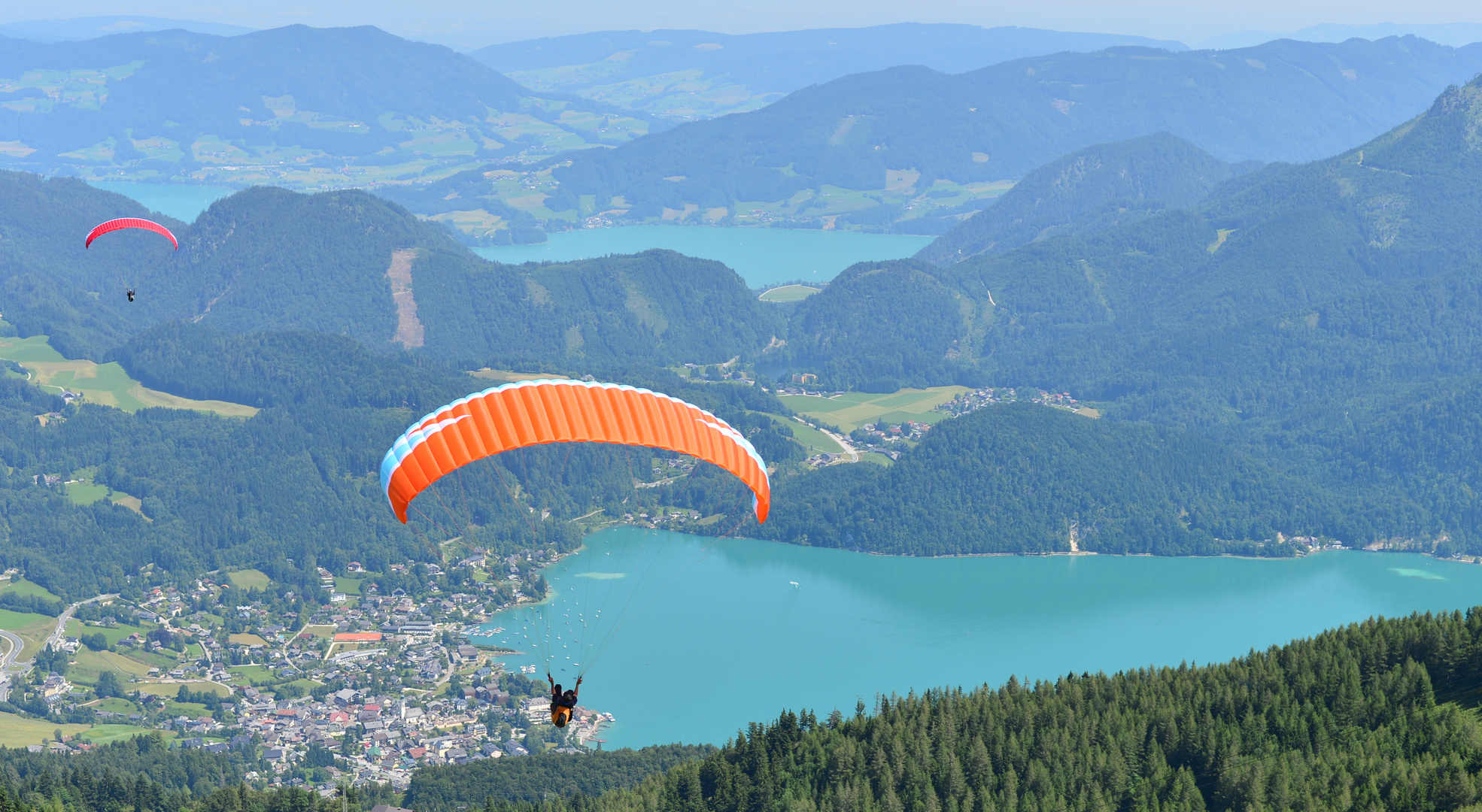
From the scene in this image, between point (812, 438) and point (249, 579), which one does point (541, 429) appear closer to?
point (249, 579)

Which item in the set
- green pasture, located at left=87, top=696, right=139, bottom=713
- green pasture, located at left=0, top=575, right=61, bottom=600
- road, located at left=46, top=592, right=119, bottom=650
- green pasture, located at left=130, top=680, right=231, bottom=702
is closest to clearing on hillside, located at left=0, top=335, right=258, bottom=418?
green pasture, located at left=0, top=575, right=61, bottom=600

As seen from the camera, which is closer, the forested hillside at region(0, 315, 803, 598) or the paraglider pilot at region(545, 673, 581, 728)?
the paraglider pilot at region(545, 673, 581, 728)

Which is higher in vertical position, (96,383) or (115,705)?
(96,383)

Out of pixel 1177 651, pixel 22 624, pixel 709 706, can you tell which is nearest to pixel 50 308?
pixel 22 624

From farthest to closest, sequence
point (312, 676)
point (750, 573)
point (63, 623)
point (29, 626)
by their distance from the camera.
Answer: point (750, 573), point (63, 623), point (29, 626), point (312, 676)

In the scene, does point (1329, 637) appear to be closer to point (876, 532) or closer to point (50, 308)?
point (876, 532)

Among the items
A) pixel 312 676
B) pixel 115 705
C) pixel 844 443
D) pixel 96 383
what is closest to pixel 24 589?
pixel 115 705

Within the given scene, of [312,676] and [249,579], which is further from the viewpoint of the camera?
[249,579]

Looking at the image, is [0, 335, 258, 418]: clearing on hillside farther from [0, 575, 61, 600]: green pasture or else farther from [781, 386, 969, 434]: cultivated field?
[781, 386, 969, 434]: cultivated field
